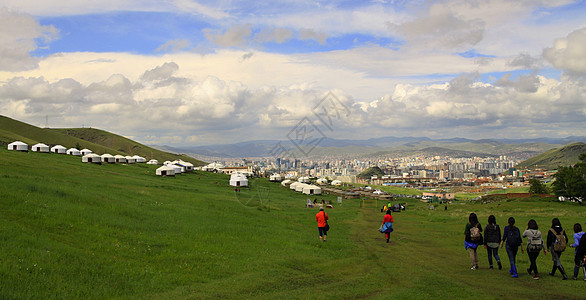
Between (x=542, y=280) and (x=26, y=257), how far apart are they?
Result: 51.4 feet

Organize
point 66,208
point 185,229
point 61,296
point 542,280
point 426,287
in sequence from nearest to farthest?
1. point 61,296
2. point 426,287
3. point 542,280
4. point 66,208
5. point 185,229

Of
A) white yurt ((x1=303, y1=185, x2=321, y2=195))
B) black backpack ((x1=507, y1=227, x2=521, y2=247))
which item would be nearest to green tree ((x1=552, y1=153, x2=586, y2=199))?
white yurt ((x1=303, y1=185, x2=321, y2=195))

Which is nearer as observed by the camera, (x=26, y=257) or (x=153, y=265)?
(x=26, y=257)

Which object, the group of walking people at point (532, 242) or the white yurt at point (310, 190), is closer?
the group of walking people at point (532, 242)

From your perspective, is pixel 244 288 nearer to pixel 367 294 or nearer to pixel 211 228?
pixel 367 294

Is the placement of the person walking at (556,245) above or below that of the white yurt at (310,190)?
above

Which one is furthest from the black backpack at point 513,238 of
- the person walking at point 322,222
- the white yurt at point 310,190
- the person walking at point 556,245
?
the white yurt at point 310,190

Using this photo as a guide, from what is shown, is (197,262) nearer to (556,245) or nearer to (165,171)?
(556,245)

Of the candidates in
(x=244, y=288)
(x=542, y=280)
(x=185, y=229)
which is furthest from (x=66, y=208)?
(x=542, y=280)

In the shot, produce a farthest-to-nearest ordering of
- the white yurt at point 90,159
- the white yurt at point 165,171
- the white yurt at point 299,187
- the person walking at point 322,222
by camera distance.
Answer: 1. the white yurt at point 299,187
2. the white yurt at point 90,159
3. the white yurt at point 165,171
4. the person walking at point 322,222

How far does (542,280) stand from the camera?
1330cm

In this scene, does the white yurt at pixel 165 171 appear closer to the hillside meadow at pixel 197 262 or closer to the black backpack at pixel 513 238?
the hillside meadow at pixel 197 262

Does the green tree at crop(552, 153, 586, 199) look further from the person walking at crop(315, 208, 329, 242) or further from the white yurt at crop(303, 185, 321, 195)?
the person walking at crop(315, 208, 329, 242)

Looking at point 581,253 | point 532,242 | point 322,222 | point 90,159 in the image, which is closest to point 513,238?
point 532,242
